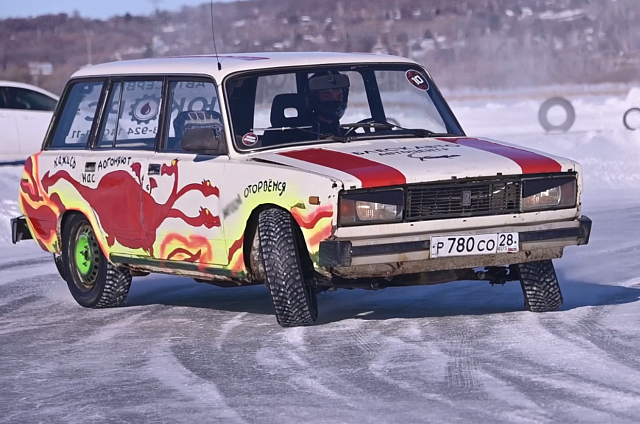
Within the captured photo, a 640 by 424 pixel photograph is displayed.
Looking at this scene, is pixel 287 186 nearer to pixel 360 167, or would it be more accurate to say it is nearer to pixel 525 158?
pixel 360 167

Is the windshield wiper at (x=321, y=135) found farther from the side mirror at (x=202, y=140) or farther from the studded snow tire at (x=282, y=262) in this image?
the studded snow tire at (x=282, y=262)

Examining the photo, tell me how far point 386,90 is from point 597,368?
3.37 m

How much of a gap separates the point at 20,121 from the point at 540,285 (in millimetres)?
16861

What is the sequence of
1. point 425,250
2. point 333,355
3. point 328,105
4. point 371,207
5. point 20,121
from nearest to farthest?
point 333,355 < point 371,207 < point 425,250 < point 328,105 < point 20,121

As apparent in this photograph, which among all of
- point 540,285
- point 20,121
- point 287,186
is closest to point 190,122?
point 287,186

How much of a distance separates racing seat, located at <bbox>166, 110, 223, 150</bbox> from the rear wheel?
3.69 feet

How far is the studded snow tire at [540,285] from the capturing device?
26.9 ft

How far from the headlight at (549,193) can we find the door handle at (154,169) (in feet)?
7.93

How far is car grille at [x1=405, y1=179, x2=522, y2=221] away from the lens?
7562 millimetres

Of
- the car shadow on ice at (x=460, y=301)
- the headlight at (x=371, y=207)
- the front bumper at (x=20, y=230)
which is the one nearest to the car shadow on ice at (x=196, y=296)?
the car shadow on ice at (x=460, y=301)

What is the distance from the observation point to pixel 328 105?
877 cm

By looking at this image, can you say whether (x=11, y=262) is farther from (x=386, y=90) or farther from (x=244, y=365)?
(x=244, y=365)

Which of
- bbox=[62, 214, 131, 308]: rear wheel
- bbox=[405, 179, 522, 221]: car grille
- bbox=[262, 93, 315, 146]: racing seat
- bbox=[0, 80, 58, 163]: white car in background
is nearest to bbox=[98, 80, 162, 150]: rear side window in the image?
bbox=[62, 214, 131, 308]: rear wheel

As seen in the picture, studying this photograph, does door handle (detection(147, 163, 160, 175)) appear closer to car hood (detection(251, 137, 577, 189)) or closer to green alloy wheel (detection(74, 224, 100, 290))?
car hood (detection(251, 137, 577, 189))
